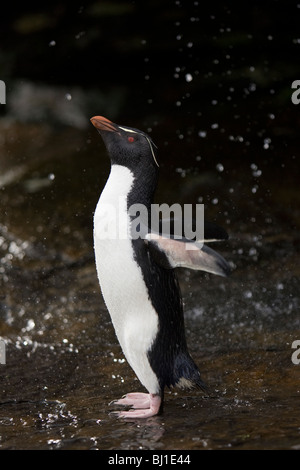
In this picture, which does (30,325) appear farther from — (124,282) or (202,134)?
(202,134)

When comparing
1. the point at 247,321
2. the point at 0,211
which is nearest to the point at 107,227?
the point at 247,321

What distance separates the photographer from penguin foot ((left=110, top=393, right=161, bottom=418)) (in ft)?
6.95

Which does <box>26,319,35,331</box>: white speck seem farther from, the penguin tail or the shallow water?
the penguin tail

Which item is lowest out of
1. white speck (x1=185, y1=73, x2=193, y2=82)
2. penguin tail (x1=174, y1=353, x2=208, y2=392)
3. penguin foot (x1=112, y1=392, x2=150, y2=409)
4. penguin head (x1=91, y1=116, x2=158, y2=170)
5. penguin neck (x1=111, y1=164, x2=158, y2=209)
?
white speck (x1=185, y1=73, x2=193, y2=82)

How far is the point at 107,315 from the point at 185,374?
1203 millimetres

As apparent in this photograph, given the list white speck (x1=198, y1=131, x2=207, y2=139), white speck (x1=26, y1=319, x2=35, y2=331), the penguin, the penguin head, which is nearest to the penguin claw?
the penguin

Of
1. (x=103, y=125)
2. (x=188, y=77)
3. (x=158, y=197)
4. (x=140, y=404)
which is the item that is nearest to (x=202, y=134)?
(x=188, y=77)

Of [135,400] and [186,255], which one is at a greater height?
[186,255]

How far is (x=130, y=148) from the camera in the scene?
2230 mm

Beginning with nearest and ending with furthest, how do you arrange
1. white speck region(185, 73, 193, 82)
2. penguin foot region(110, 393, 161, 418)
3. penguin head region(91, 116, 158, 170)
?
penguin foot region(110, 393, 161, 418), penguin head region(91, 116, 158, 170), white speck region(185, 73, 193, 82)

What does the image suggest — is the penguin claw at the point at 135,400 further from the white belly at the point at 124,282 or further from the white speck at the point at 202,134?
the white speck at the point at 202,134

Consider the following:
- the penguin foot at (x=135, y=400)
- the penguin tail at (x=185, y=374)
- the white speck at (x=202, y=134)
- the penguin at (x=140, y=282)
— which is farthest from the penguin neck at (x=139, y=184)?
the white speck at (x=202, y=134)

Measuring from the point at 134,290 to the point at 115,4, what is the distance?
3641mm

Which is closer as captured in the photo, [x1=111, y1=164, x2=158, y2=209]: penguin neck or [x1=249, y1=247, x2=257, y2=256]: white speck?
[x1=111, y1=164, x2=158, y2=209]: penguin neck
